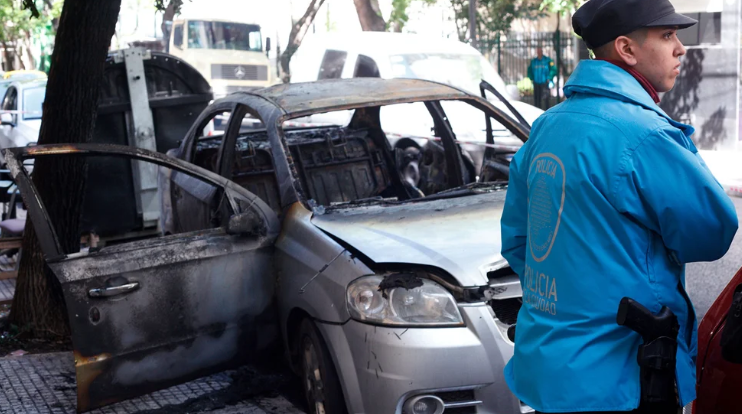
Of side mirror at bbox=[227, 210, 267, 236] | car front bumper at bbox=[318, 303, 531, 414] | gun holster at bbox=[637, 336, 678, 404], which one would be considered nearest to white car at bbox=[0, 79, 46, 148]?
side mirror at bbox=[227, 210, 267, 236]

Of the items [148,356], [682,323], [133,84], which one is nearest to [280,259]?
[148,356]

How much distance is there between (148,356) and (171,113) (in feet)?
15.8

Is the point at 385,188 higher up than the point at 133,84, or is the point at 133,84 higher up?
the point at 133,84

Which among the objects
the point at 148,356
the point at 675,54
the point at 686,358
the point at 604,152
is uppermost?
the point at 675,54

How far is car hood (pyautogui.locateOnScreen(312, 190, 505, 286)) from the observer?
3857 mm

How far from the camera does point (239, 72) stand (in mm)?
25422

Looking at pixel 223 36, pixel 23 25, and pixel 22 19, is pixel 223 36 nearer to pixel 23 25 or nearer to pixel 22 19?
pixel 22 19

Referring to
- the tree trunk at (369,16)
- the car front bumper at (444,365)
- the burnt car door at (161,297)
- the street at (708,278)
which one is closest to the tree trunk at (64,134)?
the burnt car door at (161,297)

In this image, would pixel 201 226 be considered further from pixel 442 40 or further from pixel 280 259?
pixel 442 40

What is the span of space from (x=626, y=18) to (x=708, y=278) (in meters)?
5.01

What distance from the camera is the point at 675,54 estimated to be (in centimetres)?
223

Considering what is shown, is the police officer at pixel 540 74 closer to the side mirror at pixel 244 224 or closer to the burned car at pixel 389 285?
the burned car at pixel 389 285

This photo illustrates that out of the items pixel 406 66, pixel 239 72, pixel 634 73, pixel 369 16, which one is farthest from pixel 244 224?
pixel 239 72

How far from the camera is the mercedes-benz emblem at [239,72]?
25.4m
